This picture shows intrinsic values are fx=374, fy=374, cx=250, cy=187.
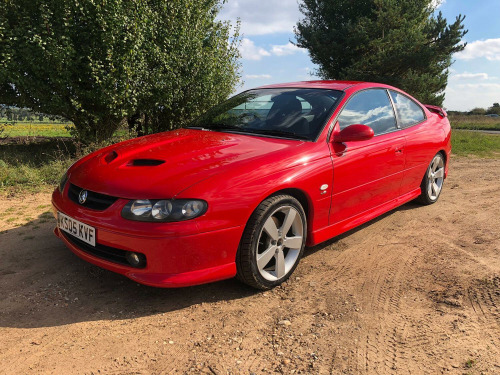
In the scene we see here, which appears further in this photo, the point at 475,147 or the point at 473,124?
the point at 473,124

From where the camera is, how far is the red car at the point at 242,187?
2.37 m

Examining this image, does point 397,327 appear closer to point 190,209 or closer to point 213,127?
point 190,209

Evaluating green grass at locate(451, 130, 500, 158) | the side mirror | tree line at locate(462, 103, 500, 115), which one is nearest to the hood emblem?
the side mirror

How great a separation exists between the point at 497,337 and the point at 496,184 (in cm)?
512

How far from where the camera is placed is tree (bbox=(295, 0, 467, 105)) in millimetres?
17828

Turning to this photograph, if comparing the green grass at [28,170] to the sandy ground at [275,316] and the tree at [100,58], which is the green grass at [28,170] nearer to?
the tree at [100,58]

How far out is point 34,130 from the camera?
10.3 metres

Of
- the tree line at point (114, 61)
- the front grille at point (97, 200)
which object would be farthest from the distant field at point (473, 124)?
the front grille at point (97, 200)

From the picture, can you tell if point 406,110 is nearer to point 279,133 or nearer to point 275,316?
point 279,133

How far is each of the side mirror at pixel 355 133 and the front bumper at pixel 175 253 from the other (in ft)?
4.21

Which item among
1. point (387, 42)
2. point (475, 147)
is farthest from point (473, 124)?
point (475, 147)

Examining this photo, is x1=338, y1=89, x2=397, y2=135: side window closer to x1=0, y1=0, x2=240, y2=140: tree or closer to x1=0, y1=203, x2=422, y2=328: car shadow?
x1=0, y1=203, x2=422, y2=328: car shadow

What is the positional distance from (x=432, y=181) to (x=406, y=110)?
4.00ft

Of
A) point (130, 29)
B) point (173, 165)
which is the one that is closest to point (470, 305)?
point (173, 165)
